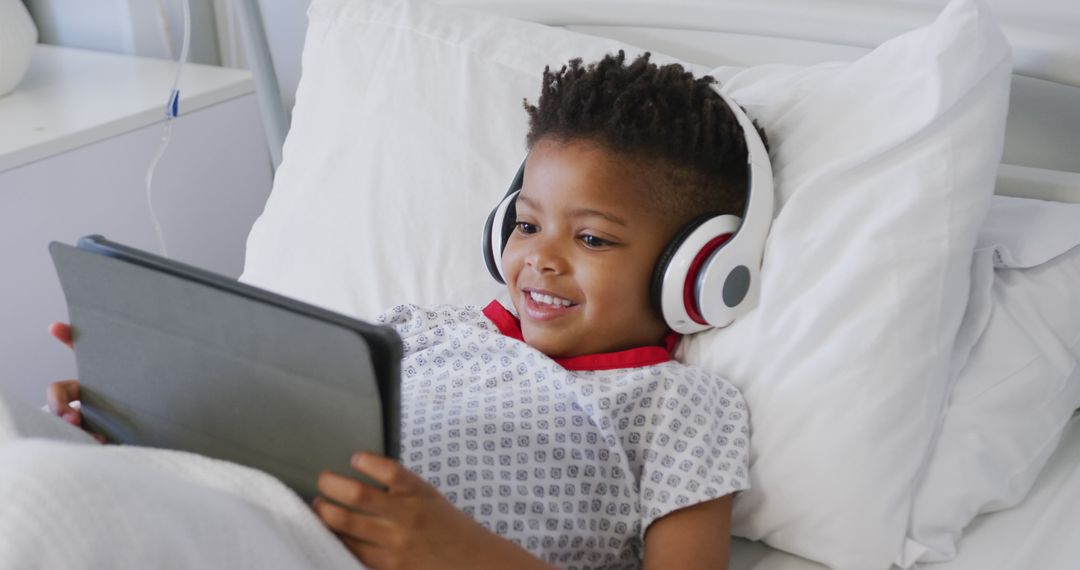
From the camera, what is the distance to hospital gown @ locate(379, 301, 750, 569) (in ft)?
2.98

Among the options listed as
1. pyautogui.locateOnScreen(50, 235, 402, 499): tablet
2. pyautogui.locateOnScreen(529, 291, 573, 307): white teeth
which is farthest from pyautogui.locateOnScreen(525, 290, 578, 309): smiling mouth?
pyautogui.locateOnScreen(50, 235, 402, 499): tablet

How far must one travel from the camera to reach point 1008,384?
0.98 metres

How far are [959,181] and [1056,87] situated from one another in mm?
363

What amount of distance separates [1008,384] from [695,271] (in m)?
0.30

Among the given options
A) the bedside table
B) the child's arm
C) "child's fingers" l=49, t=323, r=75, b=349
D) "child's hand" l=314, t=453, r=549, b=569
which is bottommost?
the child's arm

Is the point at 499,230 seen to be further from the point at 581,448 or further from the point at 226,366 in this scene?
the point at 226,366

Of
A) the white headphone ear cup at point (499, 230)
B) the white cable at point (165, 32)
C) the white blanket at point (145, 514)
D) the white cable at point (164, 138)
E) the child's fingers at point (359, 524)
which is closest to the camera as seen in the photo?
the white blanket at point (145, 514)

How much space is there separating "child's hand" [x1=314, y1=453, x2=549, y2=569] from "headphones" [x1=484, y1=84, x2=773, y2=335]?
1.06ft

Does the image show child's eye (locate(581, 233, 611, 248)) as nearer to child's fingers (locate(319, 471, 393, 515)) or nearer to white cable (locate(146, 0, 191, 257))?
child's fingers (locate(319, 471, 393, 515))

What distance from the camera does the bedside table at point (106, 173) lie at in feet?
5.34

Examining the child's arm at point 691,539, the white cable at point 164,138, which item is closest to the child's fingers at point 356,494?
the child's arm at point 691,539

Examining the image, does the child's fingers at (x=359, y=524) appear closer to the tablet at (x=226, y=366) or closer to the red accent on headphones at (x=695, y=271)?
the tablet at (x=226, y=366)

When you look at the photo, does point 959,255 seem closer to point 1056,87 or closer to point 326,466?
point 1056,87

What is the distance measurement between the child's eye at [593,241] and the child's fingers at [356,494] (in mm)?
387
